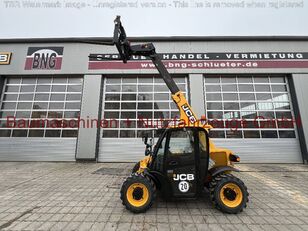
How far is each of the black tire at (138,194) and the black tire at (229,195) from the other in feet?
4.25

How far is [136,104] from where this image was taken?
30.9 ft

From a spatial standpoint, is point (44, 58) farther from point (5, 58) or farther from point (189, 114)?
point (189, 114)

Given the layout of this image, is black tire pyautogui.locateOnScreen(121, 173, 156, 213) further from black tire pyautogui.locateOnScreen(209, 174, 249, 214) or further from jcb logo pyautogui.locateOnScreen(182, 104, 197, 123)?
jcb logo pyautogui.locateOnScreen(182, 104, 197, 123)

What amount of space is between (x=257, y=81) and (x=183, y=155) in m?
9.12

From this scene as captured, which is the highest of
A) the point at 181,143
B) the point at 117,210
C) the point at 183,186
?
the point at 181,143

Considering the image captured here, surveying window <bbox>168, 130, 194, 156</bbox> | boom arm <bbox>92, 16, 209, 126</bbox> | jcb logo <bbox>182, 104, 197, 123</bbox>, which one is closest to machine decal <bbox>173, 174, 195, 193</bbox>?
window <bbox>168, 130, 194, 156</bbox>

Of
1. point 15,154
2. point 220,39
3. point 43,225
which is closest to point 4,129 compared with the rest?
point 15,154

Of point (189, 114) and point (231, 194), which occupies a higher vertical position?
point (189, 114)

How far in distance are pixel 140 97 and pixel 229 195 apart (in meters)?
7.39

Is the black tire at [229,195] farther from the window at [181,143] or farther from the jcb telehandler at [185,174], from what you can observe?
the window at [181,143]

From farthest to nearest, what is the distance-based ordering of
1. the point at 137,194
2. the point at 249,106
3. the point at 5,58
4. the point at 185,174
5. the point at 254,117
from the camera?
the point at 5,58 → the point at 249,106 → the point at 254,117 → the point at 185,174 → the point at 137,194

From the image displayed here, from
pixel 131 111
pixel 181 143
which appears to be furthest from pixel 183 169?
pixel 131 111

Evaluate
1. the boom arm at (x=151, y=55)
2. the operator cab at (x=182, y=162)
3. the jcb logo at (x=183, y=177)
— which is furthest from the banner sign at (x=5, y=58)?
the jcb logo at (x=183, y=177)

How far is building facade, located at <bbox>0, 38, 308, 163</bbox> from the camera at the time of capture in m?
8.75
